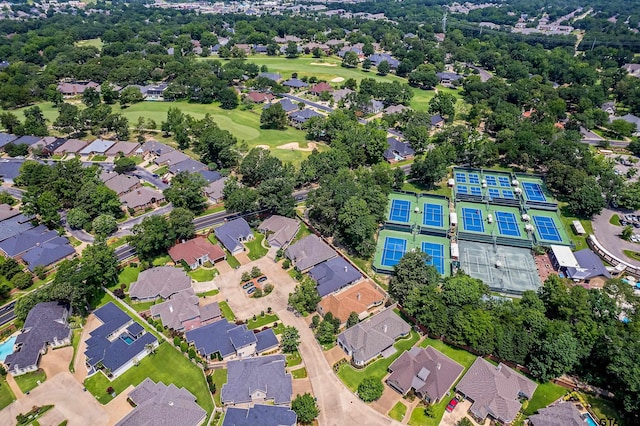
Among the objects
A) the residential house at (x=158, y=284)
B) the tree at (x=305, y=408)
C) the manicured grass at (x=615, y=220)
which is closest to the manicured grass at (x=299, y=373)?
the tree at (x=305, y=408)

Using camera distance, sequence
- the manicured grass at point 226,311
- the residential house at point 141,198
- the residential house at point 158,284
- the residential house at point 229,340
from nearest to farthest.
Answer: the residential house at point 229,340
the manicured grass at point 226,311
the residential house at point 158,284
the residential house at point 141,198

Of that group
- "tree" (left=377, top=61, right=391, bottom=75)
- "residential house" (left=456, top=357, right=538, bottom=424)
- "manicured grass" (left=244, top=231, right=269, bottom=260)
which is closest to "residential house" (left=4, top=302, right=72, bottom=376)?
"manicured grass" (left=244, top=231, right=269, bottom=260)

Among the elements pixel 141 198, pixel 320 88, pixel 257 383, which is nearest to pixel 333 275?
pixel 257 383

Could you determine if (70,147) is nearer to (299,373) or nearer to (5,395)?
(5,395)

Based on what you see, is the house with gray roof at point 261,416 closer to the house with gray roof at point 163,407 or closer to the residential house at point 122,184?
the house with gray roof at point 163,407

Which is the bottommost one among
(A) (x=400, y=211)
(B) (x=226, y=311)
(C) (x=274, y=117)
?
(C) (x=274, y=117)

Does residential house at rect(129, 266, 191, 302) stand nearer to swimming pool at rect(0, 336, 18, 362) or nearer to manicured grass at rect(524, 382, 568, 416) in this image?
swimming pool at rect(0, 336, 18, 362)
